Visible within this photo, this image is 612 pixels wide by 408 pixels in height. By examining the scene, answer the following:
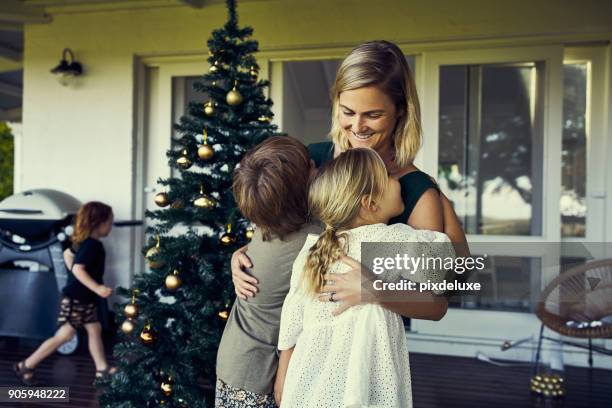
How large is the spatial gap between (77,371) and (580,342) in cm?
329

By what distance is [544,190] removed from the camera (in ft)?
12.9

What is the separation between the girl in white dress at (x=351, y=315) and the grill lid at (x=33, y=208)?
10.5 ft

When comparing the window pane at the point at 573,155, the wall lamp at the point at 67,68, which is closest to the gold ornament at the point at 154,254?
the wall lamp at the point at 67,68

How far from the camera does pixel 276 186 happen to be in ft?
4.76

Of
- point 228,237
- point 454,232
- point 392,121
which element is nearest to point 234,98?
point 228,237

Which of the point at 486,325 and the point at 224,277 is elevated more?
the point at 224,277

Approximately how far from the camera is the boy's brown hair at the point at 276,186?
146 centimetres

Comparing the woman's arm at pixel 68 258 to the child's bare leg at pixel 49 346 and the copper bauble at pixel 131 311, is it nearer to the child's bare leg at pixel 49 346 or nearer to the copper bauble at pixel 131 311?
the child's bare leg at pixel 49 346

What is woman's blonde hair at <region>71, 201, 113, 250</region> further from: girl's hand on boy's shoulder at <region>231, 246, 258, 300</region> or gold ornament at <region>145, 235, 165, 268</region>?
girl's hand on boy's shoulder at <region>231, 246, 258, 300</region>

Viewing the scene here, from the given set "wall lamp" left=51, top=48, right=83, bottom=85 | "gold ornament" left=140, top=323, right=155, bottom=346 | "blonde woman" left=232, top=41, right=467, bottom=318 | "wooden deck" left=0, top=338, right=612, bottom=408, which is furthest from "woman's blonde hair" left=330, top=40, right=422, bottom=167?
"wall lamp" left=51, top=48, right=83, bottom=85

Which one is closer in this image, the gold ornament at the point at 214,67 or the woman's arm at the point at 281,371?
the woman's arm at the point at 281,371

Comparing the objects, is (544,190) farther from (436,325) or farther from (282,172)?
(282,172)

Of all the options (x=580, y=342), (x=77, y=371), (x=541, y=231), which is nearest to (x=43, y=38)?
(x=77, y=371)

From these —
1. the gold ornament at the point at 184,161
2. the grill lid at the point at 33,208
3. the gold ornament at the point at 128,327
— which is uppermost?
the gold ornament at the point at 184,161
